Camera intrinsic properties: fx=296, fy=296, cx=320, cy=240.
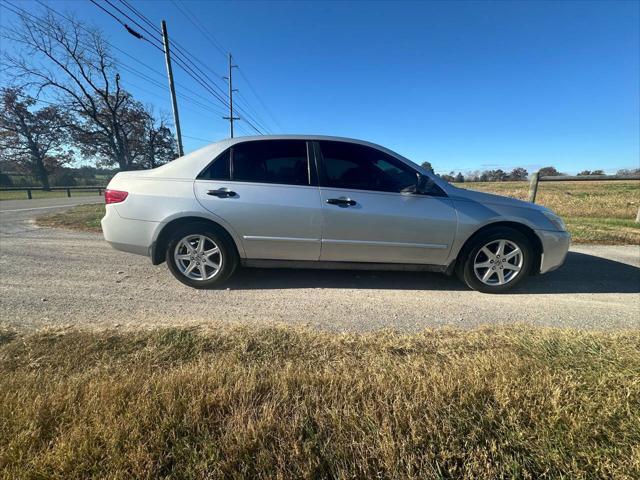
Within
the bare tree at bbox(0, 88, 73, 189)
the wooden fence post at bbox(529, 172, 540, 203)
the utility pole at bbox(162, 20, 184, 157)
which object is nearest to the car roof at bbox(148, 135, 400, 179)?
the wooden fence post at bbox(529, 172, 540, 203)

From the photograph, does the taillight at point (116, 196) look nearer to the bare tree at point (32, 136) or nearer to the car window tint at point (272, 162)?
the car window tint at point (272, 162)

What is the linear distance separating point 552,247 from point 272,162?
3.30 metres

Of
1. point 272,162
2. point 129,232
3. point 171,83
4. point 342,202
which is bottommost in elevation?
point 129,232

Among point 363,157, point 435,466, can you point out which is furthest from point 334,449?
point 363,157

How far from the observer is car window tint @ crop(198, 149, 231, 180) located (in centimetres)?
328

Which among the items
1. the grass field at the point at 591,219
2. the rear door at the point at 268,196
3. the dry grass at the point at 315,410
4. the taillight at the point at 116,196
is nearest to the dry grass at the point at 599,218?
the grass field at the point at 591,219

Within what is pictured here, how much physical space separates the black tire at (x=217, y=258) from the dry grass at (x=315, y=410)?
3.96 feet

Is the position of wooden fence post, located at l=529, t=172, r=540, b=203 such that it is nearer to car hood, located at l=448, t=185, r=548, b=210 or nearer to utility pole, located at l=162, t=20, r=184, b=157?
car hood, located at l=448, t=185, r=548, b=210

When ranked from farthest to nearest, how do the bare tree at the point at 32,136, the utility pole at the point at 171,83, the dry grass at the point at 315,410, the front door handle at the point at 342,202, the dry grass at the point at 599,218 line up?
the bare tree at the point at 32,136, the utility pole at the point at 171,83, the dry grass at the point at 599,218, the front door handle at the point at 342,202, the dry grass at the point at 315,410

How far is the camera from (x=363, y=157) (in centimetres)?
337

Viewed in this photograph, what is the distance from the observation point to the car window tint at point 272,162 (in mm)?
3287

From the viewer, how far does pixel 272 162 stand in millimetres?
3340

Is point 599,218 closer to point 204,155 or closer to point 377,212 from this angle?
point 377,212

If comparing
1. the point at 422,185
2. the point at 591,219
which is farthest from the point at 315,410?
the point at 591,219
